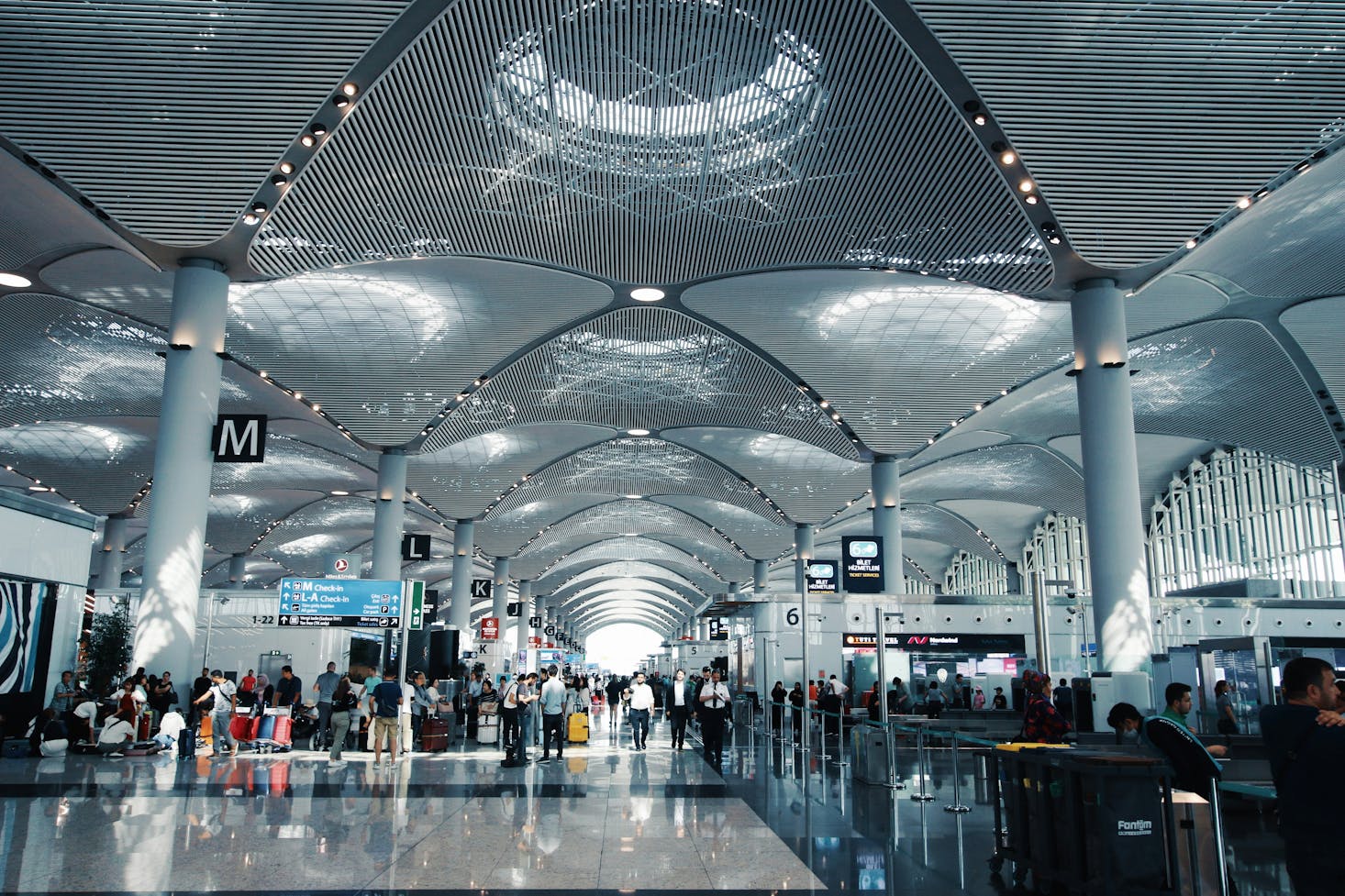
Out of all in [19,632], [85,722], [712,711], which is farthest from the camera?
[712,711]

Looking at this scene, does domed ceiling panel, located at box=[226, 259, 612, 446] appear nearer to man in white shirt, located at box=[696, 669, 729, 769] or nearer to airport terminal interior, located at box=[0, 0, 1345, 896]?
airport terminal interior, located at box=[0, 0, 1345, 896]

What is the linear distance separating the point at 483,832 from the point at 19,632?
10207 millimetres

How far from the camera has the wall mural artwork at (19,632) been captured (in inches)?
610

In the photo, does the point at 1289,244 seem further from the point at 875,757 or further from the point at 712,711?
the point at 712,711

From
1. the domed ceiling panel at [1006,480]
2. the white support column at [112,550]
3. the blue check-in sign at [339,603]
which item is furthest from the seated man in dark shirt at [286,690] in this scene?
the white support column at [112,550]

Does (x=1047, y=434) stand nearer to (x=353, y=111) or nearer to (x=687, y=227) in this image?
(x=687, y=227)

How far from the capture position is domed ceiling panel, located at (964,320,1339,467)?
24.7 metres

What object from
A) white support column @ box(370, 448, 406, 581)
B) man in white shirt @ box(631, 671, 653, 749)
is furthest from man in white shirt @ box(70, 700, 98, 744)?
white support column @ box(370, 448, 406, 581)

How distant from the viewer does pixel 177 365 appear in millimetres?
16969

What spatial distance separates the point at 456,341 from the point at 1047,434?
61.0 feet

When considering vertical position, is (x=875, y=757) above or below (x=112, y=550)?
below

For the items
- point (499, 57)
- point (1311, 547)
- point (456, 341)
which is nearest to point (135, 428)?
point (456, 341)

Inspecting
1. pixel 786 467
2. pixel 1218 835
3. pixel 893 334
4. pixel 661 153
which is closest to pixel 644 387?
pixel 893 334

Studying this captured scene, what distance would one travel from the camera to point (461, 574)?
43875 mm
